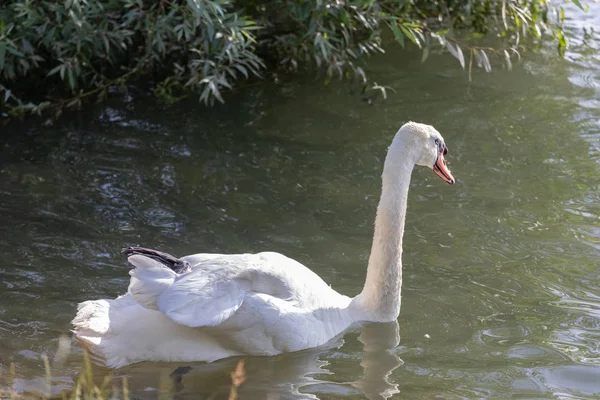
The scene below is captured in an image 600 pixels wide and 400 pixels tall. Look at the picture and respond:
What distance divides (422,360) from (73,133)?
507cm

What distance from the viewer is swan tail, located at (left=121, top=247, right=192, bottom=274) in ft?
17.5

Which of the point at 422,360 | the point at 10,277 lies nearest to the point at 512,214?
the point at 422,360

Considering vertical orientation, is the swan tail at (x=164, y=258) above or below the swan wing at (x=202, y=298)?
above

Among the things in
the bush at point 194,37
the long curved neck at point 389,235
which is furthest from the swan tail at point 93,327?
the bush at point 194,37

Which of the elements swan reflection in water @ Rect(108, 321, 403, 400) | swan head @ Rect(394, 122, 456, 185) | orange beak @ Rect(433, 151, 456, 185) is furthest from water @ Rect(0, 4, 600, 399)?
swan head @ Rect(394, 122, 456, 185)

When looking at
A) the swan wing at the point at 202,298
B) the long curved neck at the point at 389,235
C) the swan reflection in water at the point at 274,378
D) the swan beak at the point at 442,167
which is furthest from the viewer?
the swan beak at the point at 442,167

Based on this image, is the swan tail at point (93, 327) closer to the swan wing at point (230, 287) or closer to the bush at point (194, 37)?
the swan wing at point (230, 287)

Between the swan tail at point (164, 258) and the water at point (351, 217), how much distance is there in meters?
0.59

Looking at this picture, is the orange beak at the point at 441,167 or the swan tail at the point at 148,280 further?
the orange beak at the point at 441,167

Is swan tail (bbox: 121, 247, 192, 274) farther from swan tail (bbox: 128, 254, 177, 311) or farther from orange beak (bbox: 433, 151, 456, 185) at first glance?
orange beak (bbox: 433, 151, 456, 185)

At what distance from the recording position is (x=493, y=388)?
539cm

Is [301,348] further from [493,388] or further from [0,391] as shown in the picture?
[0,391]

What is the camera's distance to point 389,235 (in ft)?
19.9

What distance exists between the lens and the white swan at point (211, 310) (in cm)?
519
